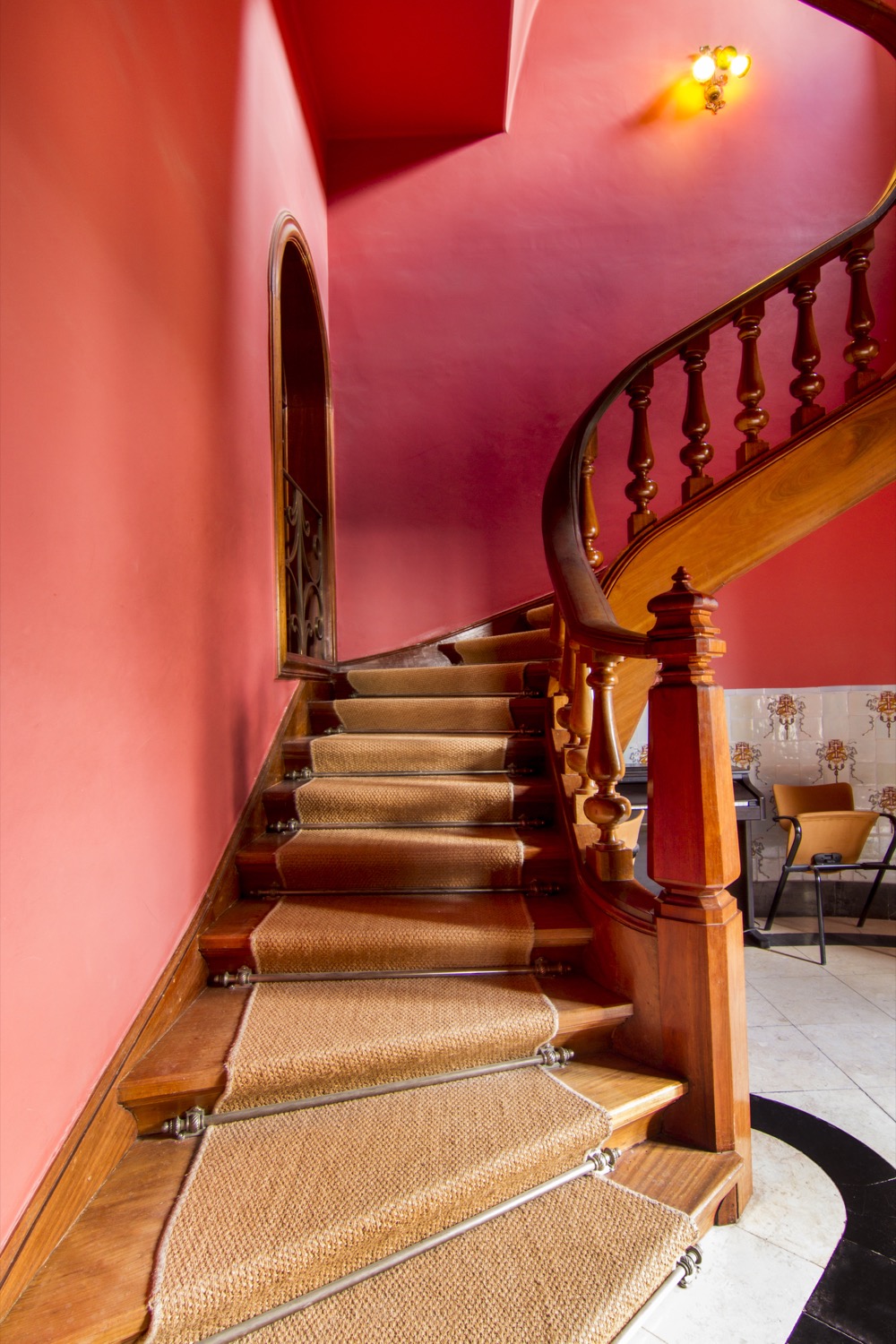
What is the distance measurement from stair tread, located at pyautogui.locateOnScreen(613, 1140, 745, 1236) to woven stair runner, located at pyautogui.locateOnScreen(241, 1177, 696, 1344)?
2.4 inches

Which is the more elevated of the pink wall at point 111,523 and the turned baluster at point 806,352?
the turned baluster at point 806,352

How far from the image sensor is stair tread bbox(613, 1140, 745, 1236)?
1.28 meters

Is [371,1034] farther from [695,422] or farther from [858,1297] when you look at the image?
[695,422]

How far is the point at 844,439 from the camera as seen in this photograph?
2.51 meters

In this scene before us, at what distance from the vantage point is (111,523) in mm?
1354

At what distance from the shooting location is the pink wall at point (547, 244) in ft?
11.8

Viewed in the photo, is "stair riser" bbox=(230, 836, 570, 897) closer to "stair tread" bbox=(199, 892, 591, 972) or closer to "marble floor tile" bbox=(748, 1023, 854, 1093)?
"stair tread" bbox=(199, 892, 591, 972)

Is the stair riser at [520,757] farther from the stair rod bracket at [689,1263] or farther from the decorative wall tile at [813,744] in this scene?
the decorative wall tile at [813,744]

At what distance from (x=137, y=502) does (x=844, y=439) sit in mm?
2229

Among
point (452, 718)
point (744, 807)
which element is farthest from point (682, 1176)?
point (744, 807)

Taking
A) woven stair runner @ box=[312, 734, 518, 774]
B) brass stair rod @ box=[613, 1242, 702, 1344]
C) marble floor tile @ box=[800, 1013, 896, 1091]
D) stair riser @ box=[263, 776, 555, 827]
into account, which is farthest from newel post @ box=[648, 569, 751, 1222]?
woven stair runner @ box=[312, 734, 518, 774]

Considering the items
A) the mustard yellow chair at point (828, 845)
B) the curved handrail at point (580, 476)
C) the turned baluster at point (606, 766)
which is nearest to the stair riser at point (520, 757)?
the curved handrail at point (580, 476)

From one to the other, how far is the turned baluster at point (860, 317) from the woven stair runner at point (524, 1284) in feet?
8.18

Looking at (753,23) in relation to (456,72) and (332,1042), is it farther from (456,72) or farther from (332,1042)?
(332,1042)
